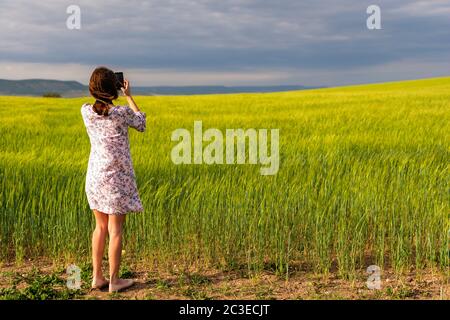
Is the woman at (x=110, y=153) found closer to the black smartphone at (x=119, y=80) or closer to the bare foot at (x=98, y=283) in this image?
the black smartphone at (x=119, y=80)

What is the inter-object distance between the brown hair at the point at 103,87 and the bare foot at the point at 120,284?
1.30 m

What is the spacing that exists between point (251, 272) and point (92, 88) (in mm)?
1948

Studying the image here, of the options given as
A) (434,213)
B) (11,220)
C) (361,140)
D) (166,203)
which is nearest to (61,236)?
(11,220)

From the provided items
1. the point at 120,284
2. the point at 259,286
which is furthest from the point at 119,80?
the point at 259,286

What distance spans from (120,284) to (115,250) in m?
0.30

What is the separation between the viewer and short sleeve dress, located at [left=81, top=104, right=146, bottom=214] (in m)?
4.15

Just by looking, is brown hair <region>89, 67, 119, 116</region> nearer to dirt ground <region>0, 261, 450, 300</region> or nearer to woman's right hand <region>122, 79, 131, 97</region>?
woman's right hand <region>122, 79, 131, 97</region>

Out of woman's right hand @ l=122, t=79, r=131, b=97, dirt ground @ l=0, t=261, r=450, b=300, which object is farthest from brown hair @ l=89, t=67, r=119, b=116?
dirt ground @ l=0, t=261, r=450, b=300

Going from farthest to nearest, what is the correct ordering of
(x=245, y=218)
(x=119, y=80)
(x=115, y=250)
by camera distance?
(x=245, y=218) < (x=115, y=250) < (x=119, y=80)

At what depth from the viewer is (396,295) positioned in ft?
14.0

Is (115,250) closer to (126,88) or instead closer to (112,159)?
(112,159)

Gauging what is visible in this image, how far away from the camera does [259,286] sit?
450cm

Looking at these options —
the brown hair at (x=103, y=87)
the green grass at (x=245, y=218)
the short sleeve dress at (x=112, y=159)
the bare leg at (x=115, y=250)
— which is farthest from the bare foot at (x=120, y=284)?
the brown hair at (x=103, y=87)

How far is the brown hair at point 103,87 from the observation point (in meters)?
4.05
